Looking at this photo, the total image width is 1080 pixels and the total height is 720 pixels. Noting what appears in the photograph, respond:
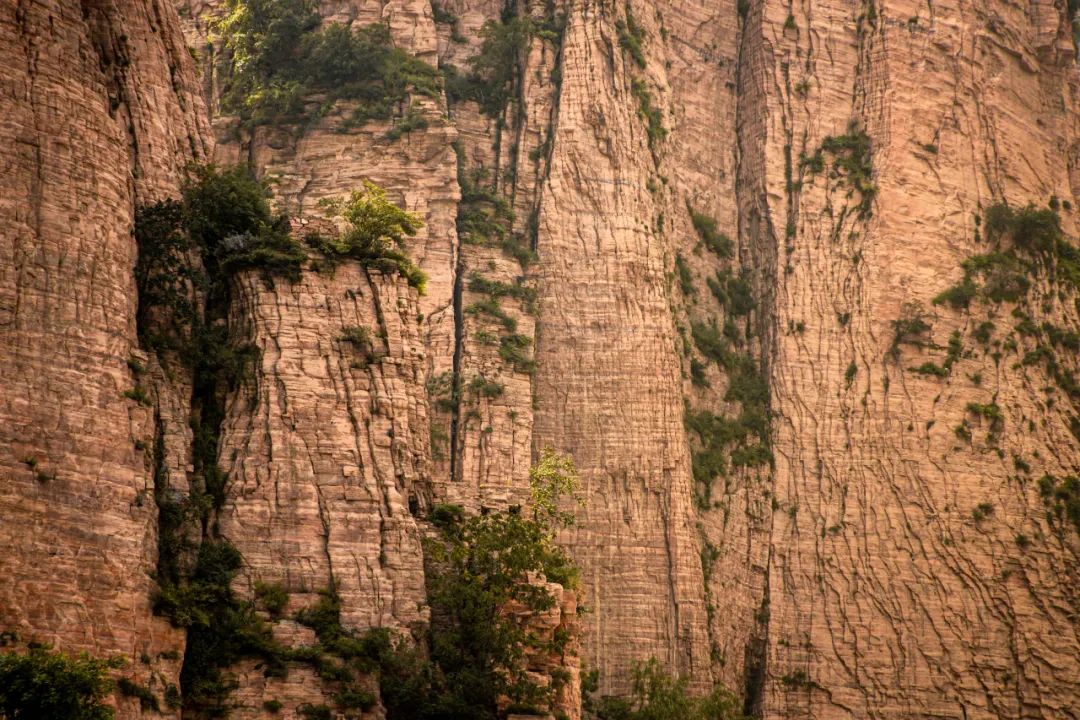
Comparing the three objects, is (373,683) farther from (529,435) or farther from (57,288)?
(529,435)

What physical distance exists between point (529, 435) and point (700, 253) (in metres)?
13.5

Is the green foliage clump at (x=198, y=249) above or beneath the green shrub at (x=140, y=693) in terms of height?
above

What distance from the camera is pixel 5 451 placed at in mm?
34812

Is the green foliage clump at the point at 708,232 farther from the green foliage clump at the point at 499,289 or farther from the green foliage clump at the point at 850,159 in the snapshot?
the green foliage clump at the point at 499,289

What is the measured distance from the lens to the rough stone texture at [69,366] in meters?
34.9

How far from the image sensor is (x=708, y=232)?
65562mm

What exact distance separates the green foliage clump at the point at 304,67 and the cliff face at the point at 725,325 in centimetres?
76

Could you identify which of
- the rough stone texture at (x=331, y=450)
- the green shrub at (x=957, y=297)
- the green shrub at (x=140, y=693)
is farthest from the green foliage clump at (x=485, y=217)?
the green shrub at (x=140, y=693)

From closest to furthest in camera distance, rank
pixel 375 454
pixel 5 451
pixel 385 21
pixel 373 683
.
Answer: pixel 5 451 → pixel 373 683 → pixel 375 454 → pixel 385 21

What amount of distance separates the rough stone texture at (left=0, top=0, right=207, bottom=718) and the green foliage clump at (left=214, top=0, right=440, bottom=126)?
18.7 metres

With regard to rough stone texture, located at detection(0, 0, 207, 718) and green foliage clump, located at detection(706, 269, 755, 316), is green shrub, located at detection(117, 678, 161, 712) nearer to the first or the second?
rough stone texture, located at detection(0, 0, 207, 718)

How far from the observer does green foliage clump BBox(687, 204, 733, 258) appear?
215 ft

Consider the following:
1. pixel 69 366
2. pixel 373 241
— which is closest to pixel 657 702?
pixel 373 241

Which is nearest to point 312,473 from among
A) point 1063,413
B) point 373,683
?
point 373,683
